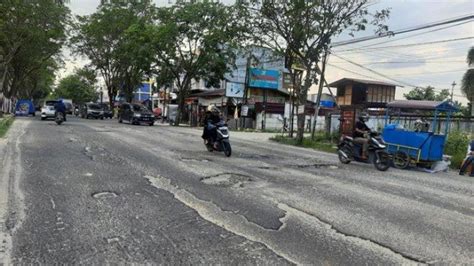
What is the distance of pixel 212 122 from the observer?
1416 centimetres

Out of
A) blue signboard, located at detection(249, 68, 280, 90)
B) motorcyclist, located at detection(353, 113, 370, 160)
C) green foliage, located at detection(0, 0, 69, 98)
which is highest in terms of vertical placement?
green foliage, located at detection(0, 0, 69, 98)

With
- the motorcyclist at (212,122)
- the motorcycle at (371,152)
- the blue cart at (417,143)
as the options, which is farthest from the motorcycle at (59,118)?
the blue cart at (417,143)

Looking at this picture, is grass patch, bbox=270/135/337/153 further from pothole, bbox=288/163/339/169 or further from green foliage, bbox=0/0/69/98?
green foliage, bbox=0/0/69/98

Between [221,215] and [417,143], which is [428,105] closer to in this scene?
[417,143]

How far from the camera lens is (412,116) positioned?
1841 centimetres

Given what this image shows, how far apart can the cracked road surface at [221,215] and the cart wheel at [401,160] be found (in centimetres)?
206

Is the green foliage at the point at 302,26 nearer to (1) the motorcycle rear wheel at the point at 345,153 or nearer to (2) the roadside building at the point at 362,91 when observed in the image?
Result: (1) the motorcycle rear wheel at the point at 345,153

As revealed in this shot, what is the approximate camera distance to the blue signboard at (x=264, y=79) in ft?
134

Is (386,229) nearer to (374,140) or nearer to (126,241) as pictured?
(126,241)

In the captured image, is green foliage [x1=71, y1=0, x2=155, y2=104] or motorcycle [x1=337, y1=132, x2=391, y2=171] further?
green foliage [x1=71, y1=0, x2=155, y2=104]

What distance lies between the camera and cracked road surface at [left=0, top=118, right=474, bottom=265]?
4.61 m

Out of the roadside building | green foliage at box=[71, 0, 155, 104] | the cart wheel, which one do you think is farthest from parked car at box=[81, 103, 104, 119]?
the cart wheel

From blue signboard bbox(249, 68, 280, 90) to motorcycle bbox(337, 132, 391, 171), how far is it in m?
27.5

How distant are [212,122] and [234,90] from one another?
25.2 m
